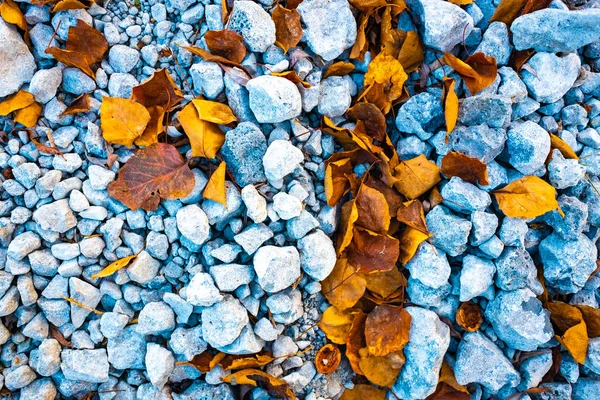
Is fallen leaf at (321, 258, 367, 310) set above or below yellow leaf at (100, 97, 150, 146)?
below

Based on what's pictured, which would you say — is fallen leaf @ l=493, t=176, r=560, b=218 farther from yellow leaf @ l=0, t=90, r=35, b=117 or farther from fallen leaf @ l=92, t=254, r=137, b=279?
yellow leaf @ l=0, t=90, r=35, b=117

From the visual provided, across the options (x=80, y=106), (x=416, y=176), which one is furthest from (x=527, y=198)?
(x=80, y=106)

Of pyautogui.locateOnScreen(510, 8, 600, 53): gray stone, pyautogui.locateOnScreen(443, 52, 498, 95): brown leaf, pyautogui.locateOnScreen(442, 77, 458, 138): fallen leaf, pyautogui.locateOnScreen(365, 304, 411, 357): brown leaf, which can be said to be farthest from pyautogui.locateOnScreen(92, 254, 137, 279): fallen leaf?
pyautogui.locateOnScreen(510, 8, 600, 53): gray stone

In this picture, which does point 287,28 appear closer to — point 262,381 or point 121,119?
point 121,119

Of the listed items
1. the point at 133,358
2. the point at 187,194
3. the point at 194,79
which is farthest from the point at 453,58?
the point at 133,358

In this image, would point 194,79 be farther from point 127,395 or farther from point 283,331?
point 127,395

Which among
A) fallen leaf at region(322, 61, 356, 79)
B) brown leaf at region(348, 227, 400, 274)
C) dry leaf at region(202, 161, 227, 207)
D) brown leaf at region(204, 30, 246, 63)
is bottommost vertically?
brown leaf at region(348, 227, 400, 274)

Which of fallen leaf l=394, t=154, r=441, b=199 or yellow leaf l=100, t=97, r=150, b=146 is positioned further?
fallen leaf l=394, t=154, r=441, b=199

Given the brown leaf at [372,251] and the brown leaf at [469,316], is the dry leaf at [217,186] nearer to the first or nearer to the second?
the brown leaf at [372,251]
